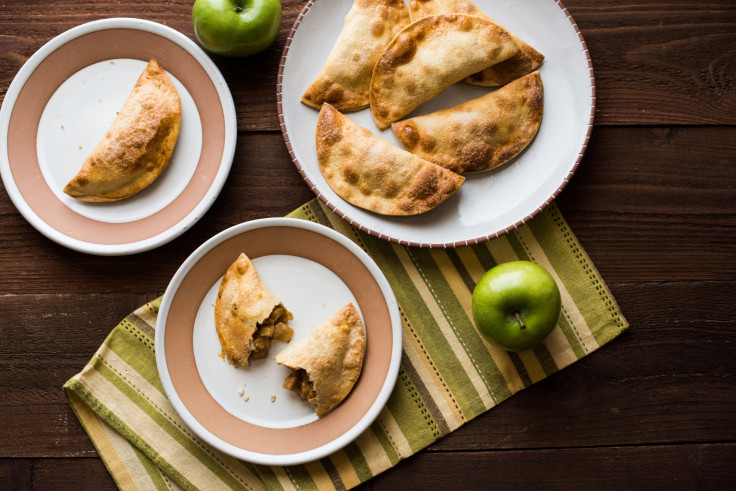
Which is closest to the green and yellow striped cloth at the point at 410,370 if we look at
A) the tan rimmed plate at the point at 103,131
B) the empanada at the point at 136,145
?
the tan rimmed plate at the point at 103,131

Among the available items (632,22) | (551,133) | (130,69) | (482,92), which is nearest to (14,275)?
(130,69)

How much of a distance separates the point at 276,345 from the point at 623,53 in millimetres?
1499

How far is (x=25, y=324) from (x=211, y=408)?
70cm

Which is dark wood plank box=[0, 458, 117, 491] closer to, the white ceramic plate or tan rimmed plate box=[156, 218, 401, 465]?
tan rimmed plate box=[156, 218, 401, 465]

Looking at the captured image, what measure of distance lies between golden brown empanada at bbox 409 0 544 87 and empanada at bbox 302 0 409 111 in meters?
0.08

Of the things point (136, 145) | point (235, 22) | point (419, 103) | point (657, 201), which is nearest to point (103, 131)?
point (136, 145)

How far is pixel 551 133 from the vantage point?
1.84 metres

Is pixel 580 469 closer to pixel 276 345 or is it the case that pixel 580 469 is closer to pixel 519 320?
pixel 519 320

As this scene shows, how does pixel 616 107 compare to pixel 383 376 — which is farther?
pixel 616 107

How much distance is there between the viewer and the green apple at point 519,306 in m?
1.66

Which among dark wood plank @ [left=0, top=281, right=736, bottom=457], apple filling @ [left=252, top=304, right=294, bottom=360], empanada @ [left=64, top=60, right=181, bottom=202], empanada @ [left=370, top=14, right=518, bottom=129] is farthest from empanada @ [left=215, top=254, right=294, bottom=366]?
empanada @ [left=370, top=14, right=518, bottom=129]

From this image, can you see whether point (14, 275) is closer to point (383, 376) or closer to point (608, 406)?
point (383, 376)

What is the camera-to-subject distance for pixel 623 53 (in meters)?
1.90

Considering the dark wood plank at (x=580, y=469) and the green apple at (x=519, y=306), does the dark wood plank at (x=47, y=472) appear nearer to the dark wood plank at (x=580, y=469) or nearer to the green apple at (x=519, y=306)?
the dark wood plank at (x=580, y=469)
